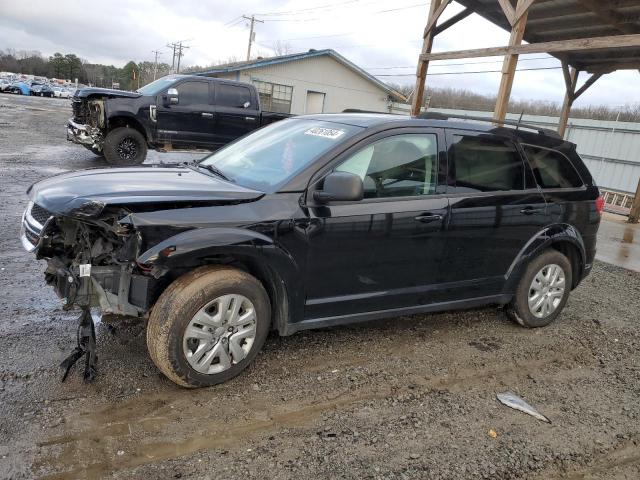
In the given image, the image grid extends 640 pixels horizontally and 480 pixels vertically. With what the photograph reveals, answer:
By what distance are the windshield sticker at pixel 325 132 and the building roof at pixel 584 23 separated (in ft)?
21.0

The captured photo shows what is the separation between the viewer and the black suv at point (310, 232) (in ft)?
9.62

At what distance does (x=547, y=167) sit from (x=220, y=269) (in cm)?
317

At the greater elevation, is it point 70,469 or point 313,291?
point 313,291

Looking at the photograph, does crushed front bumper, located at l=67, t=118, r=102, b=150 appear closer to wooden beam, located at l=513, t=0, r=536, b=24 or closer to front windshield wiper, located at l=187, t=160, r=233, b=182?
front windshield wiper, located at l=187, t=160, r=233, b=182

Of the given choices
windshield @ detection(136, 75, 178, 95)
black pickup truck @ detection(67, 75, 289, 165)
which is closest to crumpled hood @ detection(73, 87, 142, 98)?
black pickup truck @ detection(67, 75, 289, 165)

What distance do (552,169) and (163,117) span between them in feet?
27.5

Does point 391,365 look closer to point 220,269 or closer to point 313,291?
point 313,291

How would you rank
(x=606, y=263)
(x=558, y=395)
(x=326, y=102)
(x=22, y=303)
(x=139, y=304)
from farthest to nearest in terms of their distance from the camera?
(x=326, y=102) → (x=606, y=263) → (x=22, y=303) → (x=558, y=395) → (x=139, y=304)

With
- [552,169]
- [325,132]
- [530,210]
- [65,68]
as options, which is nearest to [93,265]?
[325,132]

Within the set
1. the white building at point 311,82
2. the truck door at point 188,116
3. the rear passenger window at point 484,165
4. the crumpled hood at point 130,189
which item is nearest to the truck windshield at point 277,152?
the crumpled hood at point 130,189

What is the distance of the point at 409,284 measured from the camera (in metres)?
3.79

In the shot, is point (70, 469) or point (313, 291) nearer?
point (70, 469)

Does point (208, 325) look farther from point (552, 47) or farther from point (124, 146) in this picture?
point (124, 146)

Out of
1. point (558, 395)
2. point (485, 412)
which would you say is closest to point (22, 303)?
point (485, 412)
